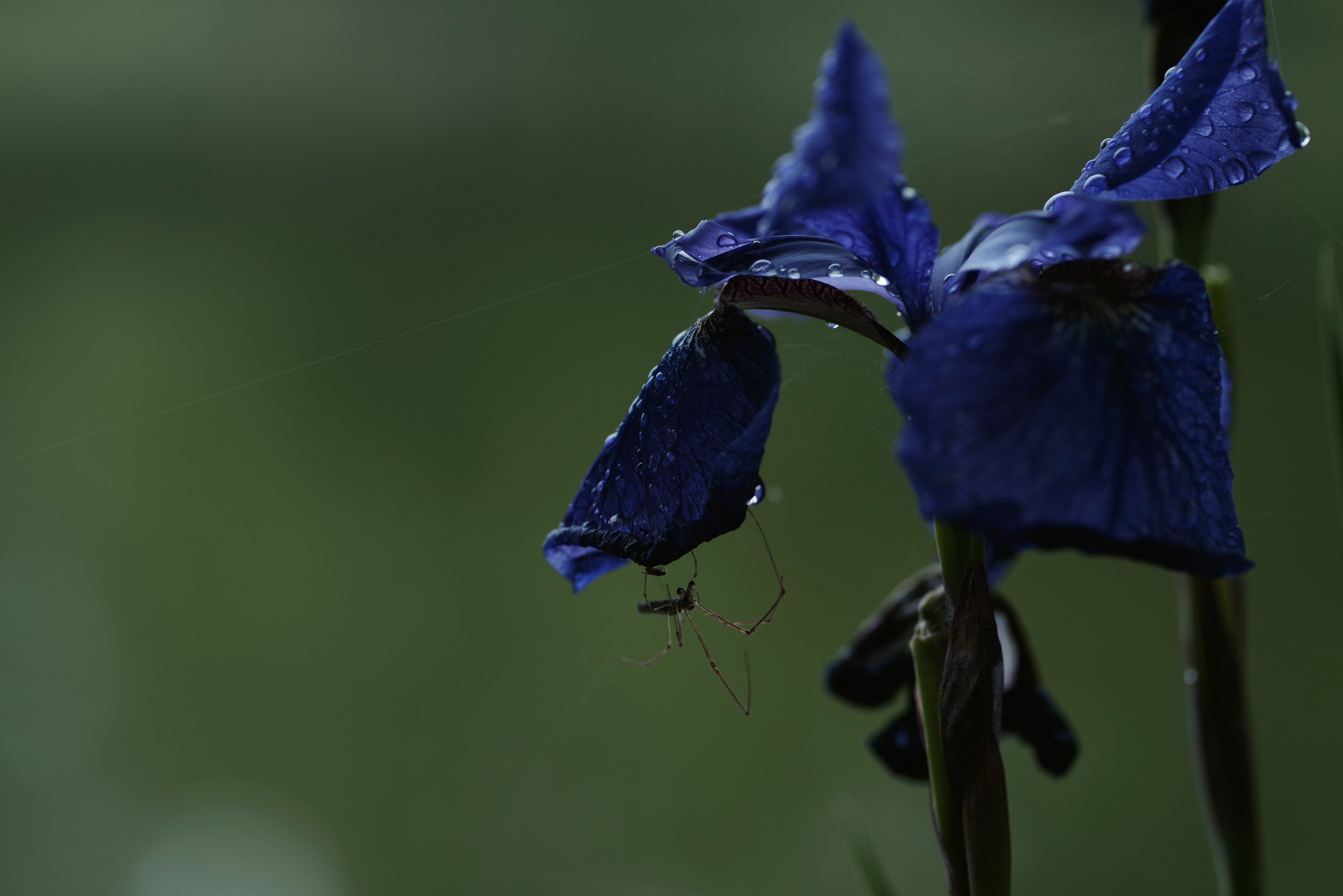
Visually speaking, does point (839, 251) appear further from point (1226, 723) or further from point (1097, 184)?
point (1226, 723)

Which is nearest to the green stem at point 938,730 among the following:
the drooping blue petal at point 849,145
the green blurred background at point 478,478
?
the drooping blue petal at point 849,145

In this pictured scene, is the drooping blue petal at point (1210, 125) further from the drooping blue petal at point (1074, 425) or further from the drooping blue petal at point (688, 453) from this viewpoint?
the drooping blue petal at point (688, 453)

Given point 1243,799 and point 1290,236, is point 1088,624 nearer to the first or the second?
point 1290,236

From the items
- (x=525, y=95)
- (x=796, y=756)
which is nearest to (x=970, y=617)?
(x=796, y=756)

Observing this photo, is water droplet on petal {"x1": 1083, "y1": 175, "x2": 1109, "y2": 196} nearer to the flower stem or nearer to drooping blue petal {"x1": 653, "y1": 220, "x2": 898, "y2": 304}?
drooping blue petal {"x1": 653, "y1": 220, "x2": 898, "y2": 304}

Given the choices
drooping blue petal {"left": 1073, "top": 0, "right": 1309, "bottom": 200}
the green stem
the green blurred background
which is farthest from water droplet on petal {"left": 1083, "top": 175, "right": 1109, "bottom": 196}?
the green blurred background

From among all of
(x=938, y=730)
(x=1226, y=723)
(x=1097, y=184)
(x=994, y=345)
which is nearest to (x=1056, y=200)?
(x=1097, y=184)
